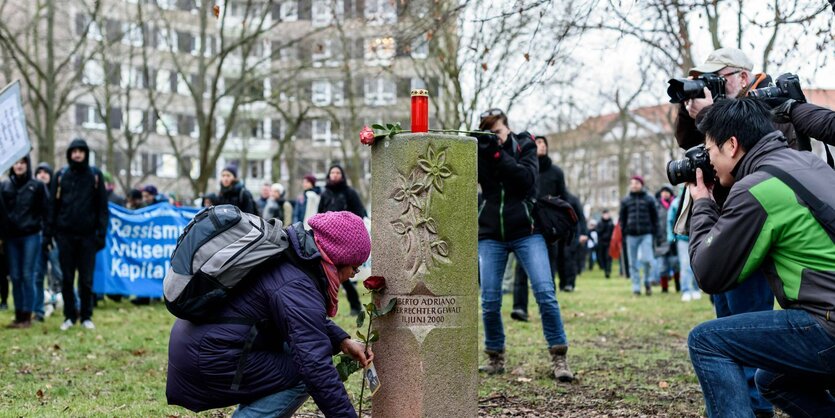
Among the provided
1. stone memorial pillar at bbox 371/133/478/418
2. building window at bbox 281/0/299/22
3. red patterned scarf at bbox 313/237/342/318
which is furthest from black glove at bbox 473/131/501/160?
building window at bbox 281/0/299/22

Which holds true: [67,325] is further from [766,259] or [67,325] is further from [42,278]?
[766,259]

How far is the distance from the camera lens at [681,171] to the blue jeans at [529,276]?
2.66 metres

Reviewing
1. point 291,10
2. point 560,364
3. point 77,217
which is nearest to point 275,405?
point 560,364

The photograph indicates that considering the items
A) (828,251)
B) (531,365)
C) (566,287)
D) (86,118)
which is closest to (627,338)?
(531,365)

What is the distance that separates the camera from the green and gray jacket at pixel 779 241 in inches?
157

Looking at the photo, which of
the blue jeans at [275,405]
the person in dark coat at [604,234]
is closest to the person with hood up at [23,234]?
the blue jeans at [275,405]

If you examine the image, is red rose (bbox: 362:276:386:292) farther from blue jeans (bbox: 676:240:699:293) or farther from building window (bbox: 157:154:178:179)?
building window (bbox: 157:154:178:179)

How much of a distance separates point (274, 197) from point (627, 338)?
8949 millimetres

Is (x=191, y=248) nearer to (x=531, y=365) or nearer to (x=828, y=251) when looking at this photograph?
(x=828, y=251)

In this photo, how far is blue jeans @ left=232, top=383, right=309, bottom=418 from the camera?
4473mm

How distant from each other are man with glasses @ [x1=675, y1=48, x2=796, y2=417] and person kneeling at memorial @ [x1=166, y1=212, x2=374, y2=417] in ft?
8.33

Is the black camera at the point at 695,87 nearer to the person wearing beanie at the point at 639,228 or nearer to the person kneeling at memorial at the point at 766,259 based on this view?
the person kneeling at memorial at the point at 766,259

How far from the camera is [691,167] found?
4770mm

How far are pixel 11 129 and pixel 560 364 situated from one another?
5798mm
